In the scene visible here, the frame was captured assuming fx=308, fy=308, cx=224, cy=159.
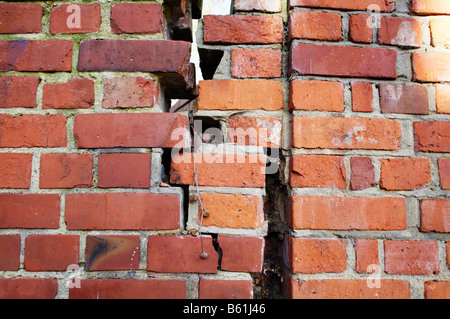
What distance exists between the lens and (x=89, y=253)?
2.90 feet

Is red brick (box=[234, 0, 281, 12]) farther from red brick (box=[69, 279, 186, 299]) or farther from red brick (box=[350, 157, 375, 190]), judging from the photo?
red brick (box=[69, 279, 186, 299])

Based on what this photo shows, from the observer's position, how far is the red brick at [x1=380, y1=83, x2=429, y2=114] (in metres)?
0.93

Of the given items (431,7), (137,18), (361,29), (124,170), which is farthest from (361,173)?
(137,18)

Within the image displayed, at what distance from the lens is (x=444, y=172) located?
91 cm

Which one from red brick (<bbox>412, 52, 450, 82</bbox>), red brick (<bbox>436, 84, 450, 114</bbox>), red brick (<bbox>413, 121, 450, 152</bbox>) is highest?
red brick (<bbox>412, 52, 450, 82</bbox>)

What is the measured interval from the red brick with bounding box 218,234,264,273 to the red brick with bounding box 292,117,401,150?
32 cm

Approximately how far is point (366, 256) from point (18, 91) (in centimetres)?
113

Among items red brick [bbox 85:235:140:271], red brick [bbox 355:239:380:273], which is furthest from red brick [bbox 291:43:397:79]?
red brick [bbox 85:235:140:271]

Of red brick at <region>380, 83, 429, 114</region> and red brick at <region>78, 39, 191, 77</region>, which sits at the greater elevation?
red brick at <region>78, 39, 191, 77</region>

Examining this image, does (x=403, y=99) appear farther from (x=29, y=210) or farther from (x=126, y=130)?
(x=29, y=210)

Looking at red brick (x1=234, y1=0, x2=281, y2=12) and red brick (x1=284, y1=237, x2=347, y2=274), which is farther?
red brick (x1=234, y1=0, x2=281, y2=12)

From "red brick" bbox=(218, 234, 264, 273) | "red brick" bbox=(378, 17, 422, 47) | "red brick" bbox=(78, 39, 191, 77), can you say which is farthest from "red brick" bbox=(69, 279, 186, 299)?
"red brick" bbox=(378, 17, 422, 47)

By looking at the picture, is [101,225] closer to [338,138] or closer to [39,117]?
[39,117]

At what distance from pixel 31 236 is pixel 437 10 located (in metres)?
1.40
